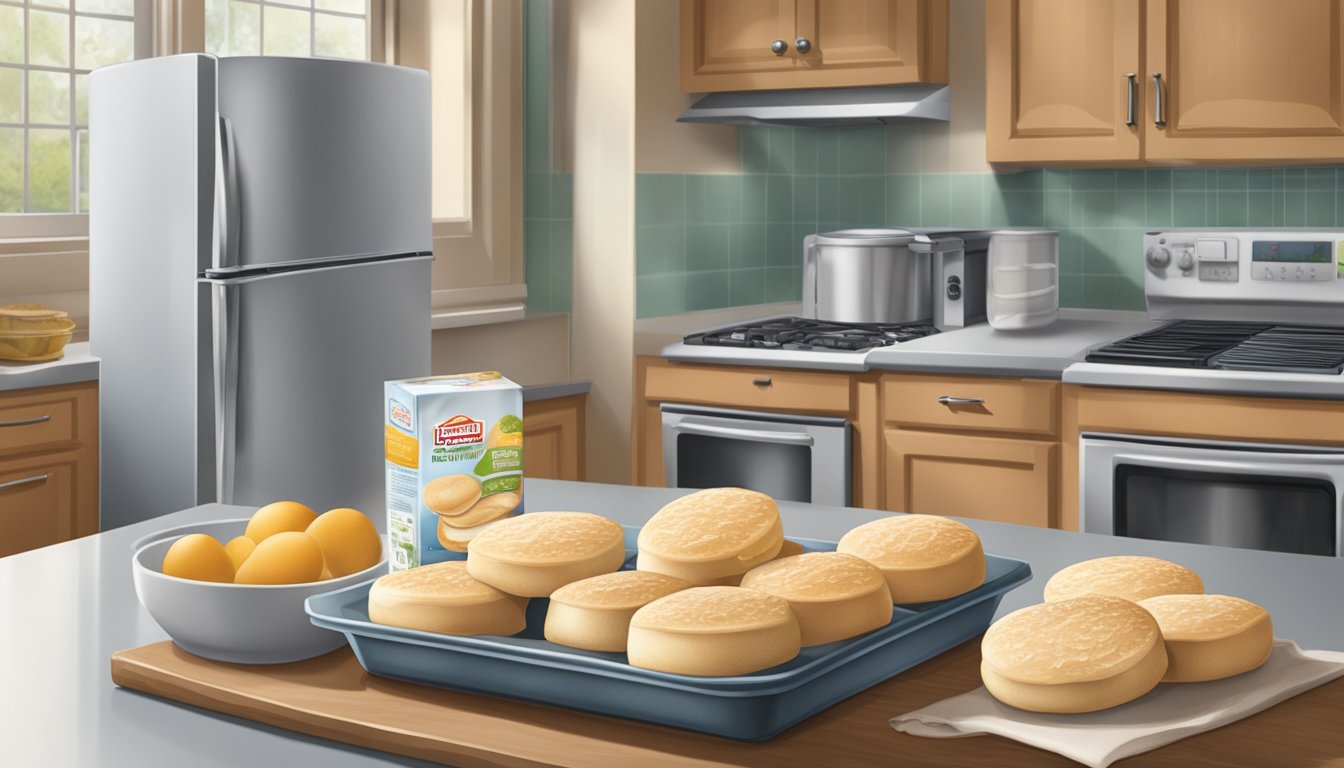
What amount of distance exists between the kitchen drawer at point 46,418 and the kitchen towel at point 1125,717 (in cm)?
212

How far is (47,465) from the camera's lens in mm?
2564

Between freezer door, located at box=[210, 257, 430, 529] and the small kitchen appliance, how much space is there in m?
1.43

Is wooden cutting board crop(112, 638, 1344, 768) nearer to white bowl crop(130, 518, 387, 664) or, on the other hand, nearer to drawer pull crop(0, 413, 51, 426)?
white bowl crop(130, 518, 387, 664)

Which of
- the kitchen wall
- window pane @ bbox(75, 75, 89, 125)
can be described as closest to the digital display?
the kitchen wall

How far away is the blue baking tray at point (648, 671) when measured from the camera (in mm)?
764

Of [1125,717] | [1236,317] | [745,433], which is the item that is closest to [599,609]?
[1125,717]

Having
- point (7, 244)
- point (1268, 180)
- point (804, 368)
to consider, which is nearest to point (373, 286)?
point (7, 244)

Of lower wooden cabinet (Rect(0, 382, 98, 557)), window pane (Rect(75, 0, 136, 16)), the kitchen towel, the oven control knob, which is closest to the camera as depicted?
the kitchen towel

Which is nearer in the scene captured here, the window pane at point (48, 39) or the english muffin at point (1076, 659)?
the english muffin at point (1076, 659)

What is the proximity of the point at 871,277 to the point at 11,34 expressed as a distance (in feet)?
6.59

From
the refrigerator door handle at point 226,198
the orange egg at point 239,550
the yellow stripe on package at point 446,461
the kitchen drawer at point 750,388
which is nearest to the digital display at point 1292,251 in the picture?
the kitchen drawer at point 750,388

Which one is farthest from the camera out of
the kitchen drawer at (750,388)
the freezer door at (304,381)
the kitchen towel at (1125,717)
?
the kitchen drawer at (750,388)

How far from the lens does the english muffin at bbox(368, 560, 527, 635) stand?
851mm

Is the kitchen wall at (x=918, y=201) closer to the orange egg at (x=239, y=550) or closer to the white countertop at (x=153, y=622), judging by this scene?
the white countertop at (x=153, y=622)
